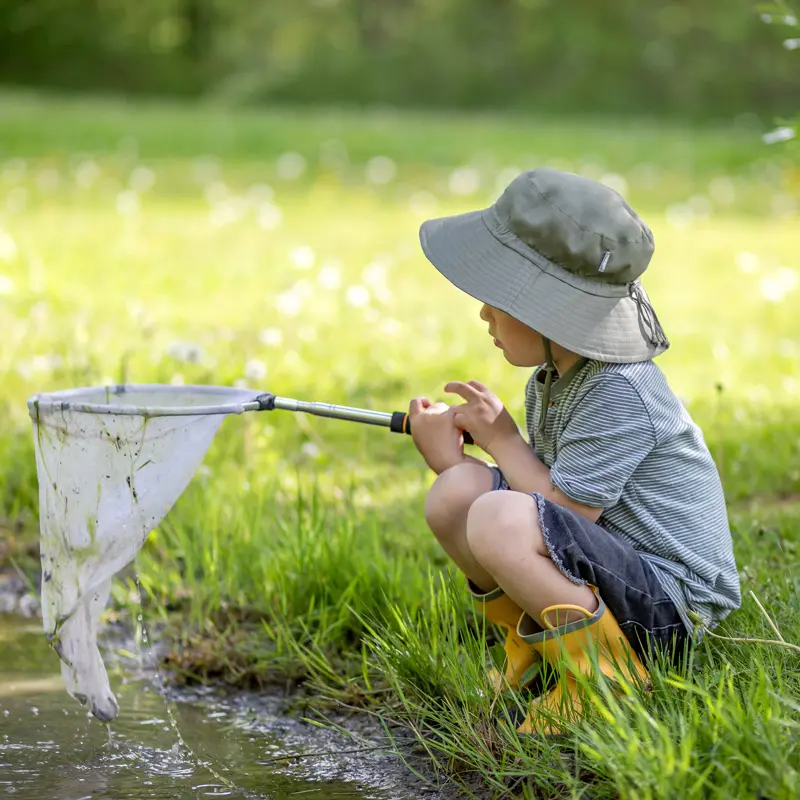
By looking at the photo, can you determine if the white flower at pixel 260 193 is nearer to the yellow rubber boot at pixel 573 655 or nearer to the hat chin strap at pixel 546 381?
the hat chin strap at pixel 546 381

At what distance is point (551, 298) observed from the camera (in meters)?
2.34

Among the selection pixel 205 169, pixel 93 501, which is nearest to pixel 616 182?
pixel 205 169

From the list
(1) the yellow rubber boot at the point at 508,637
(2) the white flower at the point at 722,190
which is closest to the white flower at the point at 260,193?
(2) the white flower at the point at 722,190

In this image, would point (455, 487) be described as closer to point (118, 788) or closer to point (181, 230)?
point (118, 788)

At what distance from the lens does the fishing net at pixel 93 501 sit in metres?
2.41

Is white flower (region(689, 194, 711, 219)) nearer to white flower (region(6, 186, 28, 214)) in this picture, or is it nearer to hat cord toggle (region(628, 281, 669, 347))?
white flower (region(6, 186, 28, 214))

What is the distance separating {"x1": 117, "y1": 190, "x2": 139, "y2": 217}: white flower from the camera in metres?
8.90

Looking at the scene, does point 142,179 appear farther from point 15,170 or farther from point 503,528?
point 503,528

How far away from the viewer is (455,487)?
250 cm

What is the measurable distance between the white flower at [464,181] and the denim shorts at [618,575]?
8243mm

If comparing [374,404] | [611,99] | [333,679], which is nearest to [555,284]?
[333,679]

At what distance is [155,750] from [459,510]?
2.51 feet

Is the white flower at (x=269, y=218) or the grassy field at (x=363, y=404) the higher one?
the white flower at (x=269, y=218)

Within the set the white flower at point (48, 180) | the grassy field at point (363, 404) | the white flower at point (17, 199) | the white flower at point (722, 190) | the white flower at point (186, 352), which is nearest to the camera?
the grassy field at point (363, 404)
